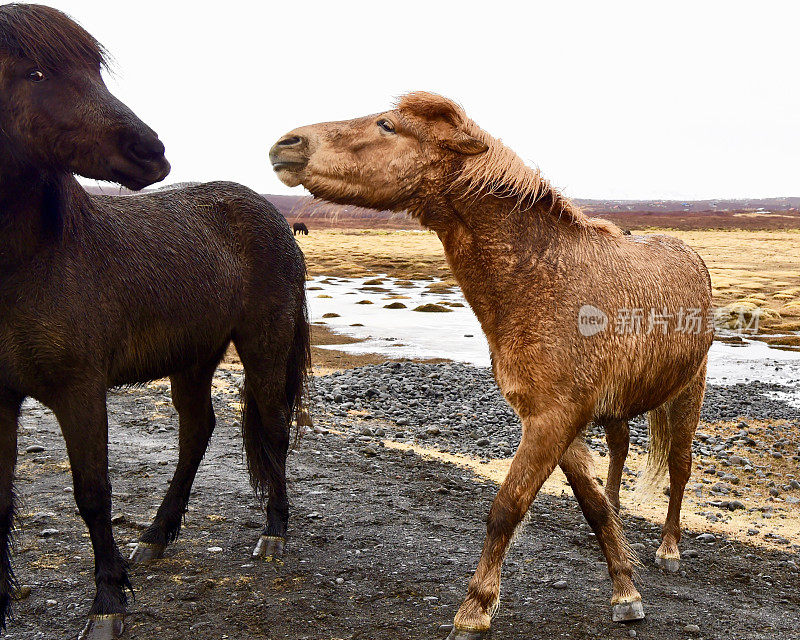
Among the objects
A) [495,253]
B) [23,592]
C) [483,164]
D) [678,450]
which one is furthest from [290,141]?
[678,450]

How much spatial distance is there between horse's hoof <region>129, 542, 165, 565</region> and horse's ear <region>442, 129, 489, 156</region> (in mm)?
3257

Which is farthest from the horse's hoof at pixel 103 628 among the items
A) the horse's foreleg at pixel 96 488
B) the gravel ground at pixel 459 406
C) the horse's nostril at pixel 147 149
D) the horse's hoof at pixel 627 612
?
the gravel ground at pixel 459 406

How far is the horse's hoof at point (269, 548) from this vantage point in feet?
15.3

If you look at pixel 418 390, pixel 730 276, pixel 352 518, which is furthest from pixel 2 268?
pixel 730 276

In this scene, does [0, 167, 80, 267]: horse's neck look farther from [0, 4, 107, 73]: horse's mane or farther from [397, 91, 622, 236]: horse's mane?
[397, 91, 622, 236]: horse's mane

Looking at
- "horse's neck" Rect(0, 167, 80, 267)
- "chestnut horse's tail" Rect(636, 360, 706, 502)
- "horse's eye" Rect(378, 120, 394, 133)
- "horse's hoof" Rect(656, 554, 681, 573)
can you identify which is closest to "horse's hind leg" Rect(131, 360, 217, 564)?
"horse's neck" Rect(0, 167, 80, 267)

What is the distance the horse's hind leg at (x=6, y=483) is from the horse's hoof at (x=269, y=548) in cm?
151

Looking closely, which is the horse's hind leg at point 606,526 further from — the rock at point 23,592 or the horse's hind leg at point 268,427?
the rock at point 23,592

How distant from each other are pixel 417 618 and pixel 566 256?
7.21 feet

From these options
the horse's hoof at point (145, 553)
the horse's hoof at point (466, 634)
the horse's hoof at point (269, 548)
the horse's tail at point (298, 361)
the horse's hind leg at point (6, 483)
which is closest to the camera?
the horse's hoof at point (466, 634)

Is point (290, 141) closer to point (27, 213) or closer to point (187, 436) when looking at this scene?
point (27, 213)

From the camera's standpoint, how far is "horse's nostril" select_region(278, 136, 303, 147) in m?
3.36

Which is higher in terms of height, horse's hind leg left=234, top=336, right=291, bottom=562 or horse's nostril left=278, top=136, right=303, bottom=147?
horse's nostril left=278, top=136, right=303, bottom=147

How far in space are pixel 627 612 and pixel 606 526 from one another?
1.63 ft
